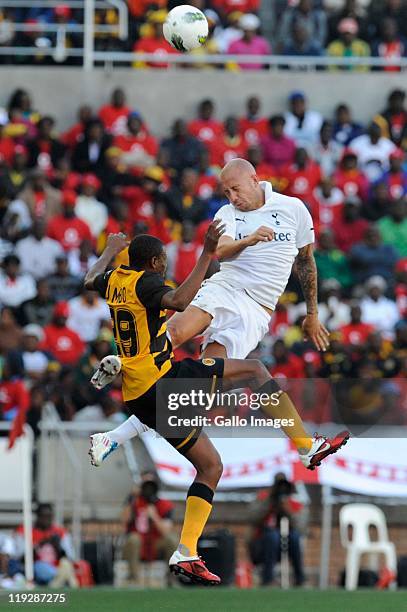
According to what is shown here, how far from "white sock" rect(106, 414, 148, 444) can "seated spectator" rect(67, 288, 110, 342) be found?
8160 mm

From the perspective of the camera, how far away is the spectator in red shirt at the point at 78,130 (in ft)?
73.8

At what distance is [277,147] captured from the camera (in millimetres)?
22562

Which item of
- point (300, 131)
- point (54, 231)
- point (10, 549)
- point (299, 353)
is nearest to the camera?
point (10, 549)

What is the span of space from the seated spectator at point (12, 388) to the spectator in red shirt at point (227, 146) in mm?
4938

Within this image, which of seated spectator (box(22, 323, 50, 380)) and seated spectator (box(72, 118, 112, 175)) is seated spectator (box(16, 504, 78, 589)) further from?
seated spectator (box(72, 118, 112, 175))

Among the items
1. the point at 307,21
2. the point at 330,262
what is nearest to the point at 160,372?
the point at 330,262

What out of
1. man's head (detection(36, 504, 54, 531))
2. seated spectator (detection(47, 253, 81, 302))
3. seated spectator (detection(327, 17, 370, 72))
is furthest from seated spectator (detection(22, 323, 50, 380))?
seated spectator (detection(327, 17, 370, 72))

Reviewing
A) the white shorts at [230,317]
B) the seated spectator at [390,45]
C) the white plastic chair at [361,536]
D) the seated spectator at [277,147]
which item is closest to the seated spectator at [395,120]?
the seated spectator at [390,45]

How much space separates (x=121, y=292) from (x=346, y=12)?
14.2 m

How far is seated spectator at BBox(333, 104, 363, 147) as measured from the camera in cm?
2327

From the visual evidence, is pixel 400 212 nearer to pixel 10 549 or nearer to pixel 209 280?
pixel 10 549

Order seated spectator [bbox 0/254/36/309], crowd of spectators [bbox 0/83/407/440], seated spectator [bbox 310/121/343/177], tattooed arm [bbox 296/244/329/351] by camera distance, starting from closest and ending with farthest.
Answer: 1. tattooed arm [bbox 296/244/329/351]
2. crowd of spectators [bbox 0/83/407/440]
3. seated spectator [bbox 0/254/36/309]
4. seated spectator [bbox 310/121/343/177]

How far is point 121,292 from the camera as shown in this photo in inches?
445

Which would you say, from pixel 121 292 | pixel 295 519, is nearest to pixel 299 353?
pixel 295 519
